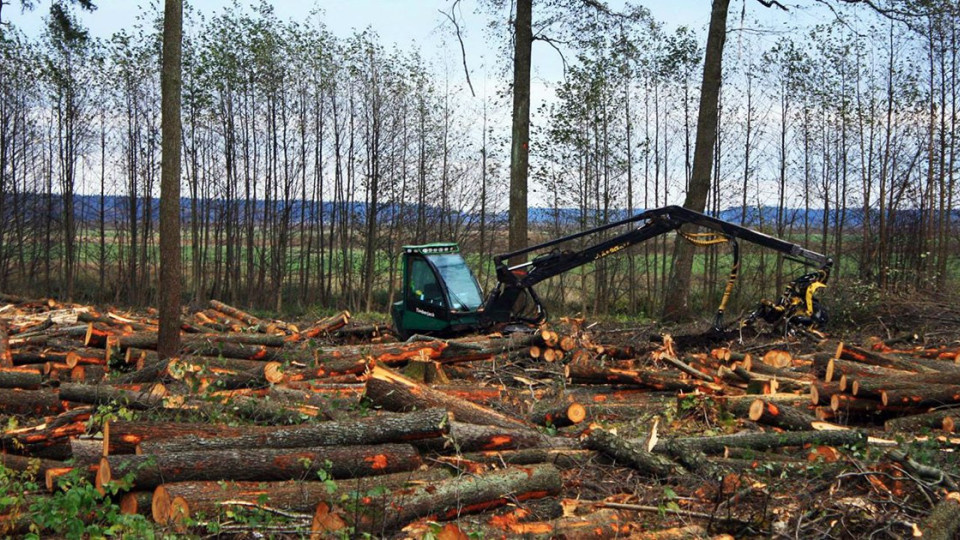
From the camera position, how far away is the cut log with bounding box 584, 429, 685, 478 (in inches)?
250

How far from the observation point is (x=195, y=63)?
28.5 metres

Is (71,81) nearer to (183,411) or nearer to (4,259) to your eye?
(4,259)

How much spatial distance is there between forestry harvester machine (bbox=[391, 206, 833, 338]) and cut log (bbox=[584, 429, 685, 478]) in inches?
266

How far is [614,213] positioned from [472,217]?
16.7ft

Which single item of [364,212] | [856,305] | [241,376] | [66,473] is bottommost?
[66,473]

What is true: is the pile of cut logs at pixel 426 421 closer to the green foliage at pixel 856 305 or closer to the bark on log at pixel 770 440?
the bark on log at pixel 770 440

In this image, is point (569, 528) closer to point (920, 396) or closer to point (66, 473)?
point (66, 473)

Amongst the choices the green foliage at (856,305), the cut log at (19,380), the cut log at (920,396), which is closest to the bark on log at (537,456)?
the cut log at (920,396)

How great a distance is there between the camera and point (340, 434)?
6137 mm

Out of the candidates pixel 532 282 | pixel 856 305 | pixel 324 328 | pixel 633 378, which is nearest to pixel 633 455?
pixel 633 378

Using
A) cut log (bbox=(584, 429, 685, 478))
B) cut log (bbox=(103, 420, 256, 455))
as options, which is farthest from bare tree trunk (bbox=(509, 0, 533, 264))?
cut log (bbox=(103, 420, 256, 455))

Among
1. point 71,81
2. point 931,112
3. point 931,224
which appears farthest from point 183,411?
point 71,81

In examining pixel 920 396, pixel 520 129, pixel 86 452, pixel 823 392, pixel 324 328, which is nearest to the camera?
pixel 86 452

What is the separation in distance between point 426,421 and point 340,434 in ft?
2.01
